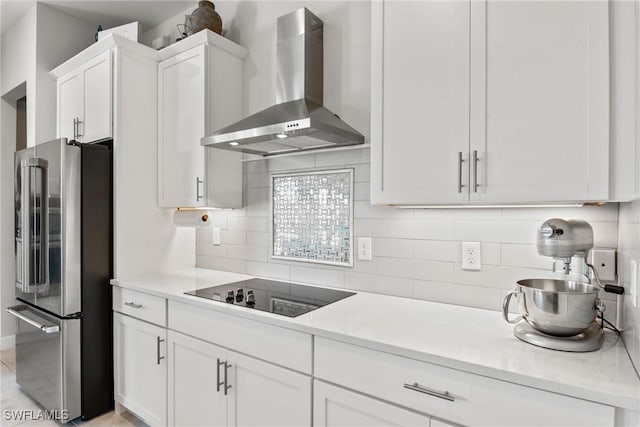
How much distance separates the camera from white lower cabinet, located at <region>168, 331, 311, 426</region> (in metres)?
1.45

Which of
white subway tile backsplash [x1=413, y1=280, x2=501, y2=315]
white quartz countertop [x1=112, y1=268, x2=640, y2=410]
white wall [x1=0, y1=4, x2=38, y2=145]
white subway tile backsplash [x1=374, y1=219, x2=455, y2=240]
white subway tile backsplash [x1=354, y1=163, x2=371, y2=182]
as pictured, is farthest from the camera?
white wall [x1=0, y1=4, x2=38, y2=145]

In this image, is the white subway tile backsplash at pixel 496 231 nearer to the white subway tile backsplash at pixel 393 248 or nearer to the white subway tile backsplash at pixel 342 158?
the white subway tile backsplash at pixel 393 248

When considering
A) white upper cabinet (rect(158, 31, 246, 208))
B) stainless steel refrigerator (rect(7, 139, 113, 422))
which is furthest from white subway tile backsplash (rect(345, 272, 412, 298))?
stainless steel refrigerator (rect(7, 139, 113, 422))

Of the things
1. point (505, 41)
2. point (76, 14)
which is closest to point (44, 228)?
point (76, 14)

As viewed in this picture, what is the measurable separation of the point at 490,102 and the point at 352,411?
47.2 inches

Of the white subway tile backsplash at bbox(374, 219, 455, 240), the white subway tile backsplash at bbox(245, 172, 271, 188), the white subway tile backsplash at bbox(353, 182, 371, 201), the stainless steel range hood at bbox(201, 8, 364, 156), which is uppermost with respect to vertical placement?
the stainless steel range hood at bbox(201, 8, 364, 156)

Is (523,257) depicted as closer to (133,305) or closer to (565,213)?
(565,213)

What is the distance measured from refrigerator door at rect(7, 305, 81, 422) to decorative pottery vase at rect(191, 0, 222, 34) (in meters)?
1.98

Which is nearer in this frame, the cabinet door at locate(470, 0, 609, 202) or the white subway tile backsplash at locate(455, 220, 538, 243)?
the cabinet door at locate(470, 0, 609, 202)

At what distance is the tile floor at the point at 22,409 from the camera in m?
2.23

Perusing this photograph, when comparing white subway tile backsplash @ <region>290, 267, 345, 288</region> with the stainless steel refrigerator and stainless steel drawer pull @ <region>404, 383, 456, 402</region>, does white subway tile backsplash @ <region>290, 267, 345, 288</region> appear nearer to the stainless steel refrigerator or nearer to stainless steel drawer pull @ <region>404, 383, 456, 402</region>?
stainless steel drawer pull @ <region>404, 383, 456, 402</region>

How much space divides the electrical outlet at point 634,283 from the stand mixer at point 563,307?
9 cm

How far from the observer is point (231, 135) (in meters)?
1.84

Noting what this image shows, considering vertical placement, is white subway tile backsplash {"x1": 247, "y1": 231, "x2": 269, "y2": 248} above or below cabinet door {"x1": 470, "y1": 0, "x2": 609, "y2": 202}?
below
